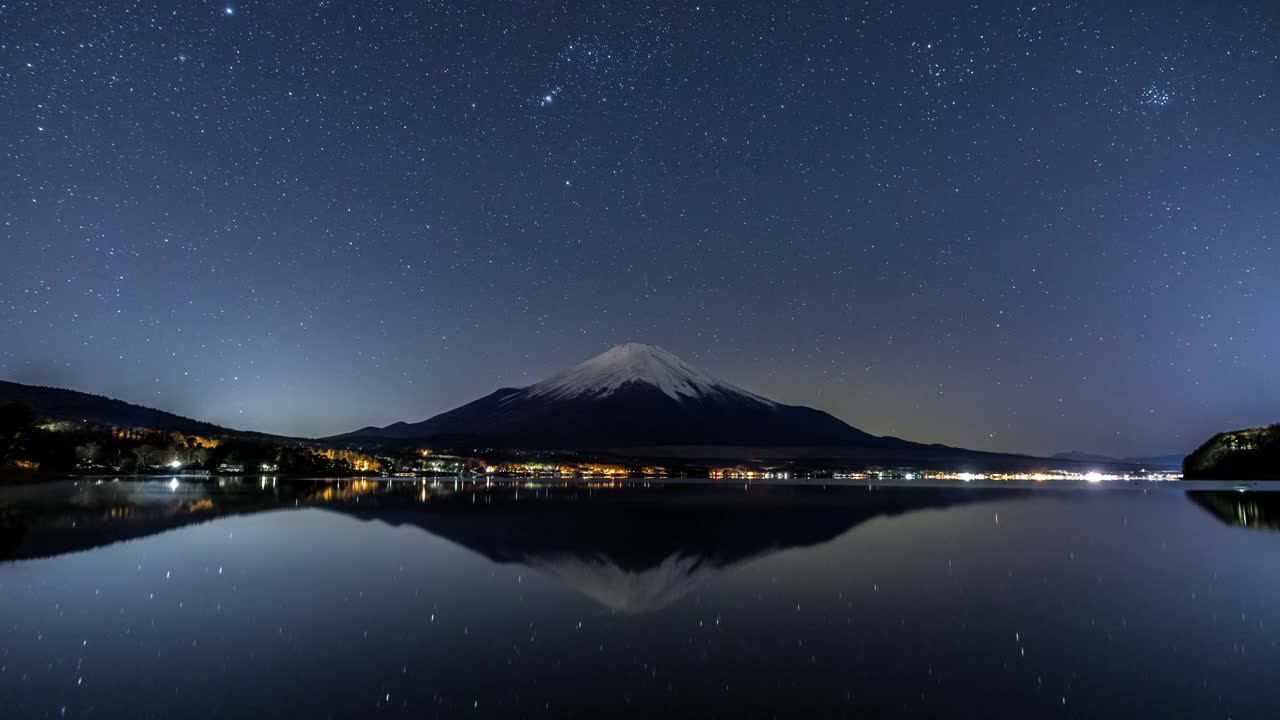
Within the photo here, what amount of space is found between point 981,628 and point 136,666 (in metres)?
13.3

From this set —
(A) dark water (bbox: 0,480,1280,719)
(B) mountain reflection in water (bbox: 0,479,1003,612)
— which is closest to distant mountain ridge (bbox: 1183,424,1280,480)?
(B) mountain reflection in water (bbox: 0,479,1003,612)

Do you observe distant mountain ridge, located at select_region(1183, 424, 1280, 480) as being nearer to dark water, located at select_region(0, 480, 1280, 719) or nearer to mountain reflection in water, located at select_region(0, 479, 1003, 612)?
mountain reflection in water, located at select_region(0, 479, 1003, 612)

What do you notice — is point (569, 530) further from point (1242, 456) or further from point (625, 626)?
point (1242, 456)

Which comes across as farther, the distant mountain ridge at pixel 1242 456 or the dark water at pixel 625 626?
the distant mountain ridge at pixel 1242 456

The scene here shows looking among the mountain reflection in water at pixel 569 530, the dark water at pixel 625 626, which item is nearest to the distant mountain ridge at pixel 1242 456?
the mountain reflection in water at pixel 569 530

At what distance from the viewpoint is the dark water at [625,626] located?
9.55 m

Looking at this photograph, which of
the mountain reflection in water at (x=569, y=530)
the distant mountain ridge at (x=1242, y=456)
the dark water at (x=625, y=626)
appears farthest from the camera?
the distant mountain ridge at (x=1242, y=456)

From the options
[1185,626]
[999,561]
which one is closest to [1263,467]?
[999,561]

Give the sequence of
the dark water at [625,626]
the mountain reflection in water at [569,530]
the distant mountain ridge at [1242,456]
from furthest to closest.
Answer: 1. the distant mountain ridge at [1242,456]
2. the mountain reflection in water at [569,530]
3. the dark water at [625,626]

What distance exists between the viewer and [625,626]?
44.5ft

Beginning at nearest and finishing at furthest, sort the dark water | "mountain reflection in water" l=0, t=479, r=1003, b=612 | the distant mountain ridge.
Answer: the dark water < "mountain reflection in water" l=0, t=479, r=1003, b=612 < the distant mountain ridge

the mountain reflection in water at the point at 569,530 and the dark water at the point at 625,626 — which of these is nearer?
the dark water at the point at 625,626

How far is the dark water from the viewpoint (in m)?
9.55

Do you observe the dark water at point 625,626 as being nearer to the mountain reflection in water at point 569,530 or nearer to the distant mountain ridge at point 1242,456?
the mountain reflection in water at point 569,530
